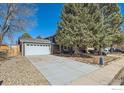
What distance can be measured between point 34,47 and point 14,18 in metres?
6.60

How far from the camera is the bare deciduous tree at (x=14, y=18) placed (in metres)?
14.2

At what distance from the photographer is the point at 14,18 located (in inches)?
594

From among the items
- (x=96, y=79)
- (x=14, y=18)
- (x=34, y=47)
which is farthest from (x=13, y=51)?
(x=96, y=79)

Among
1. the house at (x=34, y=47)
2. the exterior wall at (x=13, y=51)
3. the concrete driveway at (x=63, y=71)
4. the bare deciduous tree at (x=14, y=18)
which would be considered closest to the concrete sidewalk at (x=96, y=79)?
the concrete driveway at (x=63, y=71)

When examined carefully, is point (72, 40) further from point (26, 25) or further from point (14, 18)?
point (14, 18)

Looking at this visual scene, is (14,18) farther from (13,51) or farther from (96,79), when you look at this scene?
(96,79)

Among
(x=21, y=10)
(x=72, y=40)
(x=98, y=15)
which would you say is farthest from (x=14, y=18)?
(x=98, y=15)

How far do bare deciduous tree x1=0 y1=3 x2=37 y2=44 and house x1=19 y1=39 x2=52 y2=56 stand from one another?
414 centimetres

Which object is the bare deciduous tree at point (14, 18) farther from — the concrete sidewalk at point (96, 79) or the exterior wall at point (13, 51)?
the concrete sidewalk at point (96, 79)

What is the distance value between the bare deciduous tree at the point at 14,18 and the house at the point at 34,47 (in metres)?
4.14

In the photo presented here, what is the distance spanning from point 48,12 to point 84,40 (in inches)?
234

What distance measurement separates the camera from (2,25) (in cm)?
1454

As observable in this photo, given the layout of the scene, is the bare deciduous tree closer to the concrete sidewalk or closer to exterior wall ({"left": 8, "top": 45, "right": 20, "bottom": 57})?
exterior wall ({"left": 8, "top": 45, "right": 20, "bottom": 57})

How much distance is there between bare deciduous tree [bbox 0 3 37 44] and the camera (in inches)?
558
